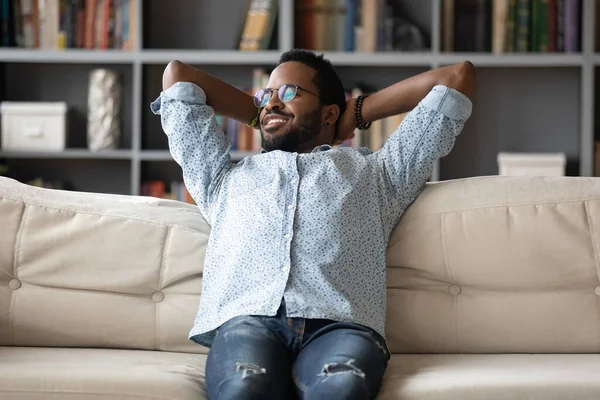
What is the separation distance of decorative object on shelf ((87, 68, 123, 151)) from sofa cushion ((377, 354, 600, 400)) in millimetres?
2534

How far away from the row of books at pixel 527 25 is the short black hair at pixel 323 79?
1.83m

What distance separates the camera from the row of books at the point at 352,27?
3.81 metres

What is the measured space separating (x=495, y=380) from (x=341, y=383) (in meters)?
0.29

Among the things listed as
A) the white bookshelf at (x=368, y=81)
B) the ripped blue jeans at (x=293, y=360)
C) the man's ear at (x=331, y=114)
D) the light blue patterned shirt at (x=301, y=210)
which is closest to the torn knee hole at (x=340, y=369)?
the ripped blue jeans at (x=293, y=360)

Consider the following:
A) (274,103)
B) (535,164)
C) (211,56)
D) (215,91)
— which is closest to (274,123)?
(274,103)

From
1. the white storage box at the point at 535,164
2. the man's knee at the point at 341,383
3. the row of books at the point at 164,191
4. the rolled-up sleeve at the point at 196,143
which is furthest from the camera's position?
the row of books at the point at 164,191

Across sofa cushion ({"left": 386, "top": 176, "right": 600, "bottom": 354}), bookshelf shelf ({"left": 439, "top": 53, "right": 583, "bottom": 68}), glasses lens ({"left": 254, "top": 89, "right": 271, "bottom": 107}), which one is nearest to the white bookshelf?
bookshelf shelf ({"left": 439, "top": 53, "right": 583, "bottom": 68})

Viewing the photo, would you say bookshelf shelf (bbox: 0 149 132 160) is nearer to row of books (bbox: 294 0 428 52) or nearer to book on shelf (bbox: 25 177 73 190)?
book on shelf (bbox: 25 177 73 190)

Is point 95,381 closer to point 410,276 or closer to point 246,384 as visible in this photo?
point 246,384

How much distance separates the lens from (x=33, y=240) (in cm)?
180

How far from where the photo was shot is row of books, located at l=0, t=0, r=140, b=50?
3828 mm

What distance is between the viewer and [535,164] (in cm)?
368

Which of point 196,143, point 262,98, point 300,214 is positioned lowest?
point 300,214

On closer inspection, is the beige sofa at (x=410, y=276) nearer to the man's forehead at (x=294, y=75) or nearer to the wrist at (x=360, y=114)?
the wrist at (x=360, y=114)
